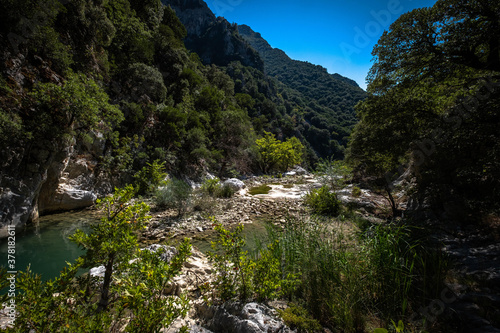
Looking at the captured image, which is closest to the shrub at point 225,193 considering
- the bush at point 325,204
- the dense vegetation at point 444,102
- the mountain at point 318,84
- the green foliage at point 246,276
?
the bush at point 325,204

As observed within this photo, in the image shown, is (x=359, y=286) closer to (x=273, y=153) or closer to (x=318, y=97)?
(x=273, y=153)

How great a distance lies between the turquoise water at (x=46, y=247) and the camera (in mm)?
3690

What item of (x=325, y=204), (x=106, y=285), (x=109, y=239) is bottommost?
(x=325, y=204)

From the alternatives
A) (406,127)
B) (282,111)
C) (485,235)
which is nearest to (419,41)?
(406,127)

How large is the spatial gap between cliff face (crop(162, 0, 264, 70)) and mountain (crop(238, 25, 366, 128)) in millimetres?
26253

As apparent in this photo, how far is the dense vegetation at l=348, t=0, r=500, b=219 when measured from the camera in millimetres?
3703

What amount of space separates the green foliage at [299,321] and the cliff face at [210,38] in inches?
2458

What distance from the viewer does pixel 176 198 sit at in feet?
23.7

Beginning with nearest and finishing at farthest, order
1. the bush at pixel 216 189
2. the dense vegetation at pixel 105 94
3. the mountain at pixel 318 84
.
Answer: the dense vegetation at pixel 105 94, the bush at pixel 216 189, the mountain at pixel 318 84

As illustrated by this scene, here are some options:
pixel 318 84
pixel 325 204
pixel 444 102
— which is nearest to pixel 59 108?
pixel 325 204

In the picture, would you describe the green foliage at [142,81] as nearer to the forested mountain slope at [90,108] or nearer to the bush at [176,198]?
the forested mountain slope at [90,108]

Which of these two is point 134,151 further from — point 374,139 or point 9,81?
point 374,139

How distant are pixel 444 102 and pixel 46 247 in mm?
10485

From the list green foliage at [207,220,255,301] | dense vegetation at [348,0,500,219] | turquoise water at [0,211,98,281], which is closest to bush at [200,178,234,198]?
turquoise water at [0,211,98,281]
